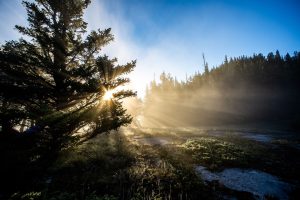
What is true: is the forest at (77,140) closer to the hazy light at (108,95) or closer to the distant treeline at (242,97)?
the hazy light at (108,95)

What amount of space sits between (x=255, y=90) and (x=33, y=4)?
60.2 m

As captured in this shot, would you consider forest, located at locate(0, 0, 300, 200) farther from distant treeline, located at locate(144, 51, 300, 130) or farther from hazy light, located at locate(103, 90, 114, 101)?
distant treeline, located at locate(144, 51, 300, 130)

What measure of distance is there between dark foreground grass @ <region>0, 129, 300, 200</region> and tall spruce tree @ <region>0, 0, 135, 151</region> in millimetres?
1671

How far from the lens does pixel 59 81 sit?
28.8ft

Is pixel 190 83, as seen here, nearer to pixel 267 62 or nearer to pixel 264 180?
pixel 267 62

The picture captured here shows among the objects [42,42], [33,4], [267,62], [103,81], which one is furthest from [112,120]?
[267,62]

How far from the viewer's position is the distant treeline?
51344mm

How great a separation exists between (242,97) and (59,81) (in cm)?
5710

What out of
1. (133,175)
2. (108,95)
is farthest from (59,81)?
(133,175)

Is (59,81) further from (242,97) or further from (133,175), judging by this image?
(242,97)

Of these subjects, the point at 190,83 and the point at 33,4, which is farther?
the point at 190,83

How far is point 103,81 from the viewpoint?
27.2ft

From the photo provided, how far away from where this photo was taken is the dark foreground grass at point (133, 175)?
23.7 ft

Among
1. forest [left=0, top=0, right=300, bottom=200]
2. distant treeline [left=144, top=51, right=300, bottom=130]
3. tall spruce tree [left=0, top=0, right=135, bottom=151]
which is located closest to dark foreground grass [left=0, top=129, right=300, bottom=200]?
forest [left=0, top=0, right=300, bottom=200]
